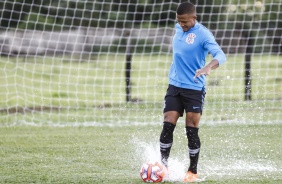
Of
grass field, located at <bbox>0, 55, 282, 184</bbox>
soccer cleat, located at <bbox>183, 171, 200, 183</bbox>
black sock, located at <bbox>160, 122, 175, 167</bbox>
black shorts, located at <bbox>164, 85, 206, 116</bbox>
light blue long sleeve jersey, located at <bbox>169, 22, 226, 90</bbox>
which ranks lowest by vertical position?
grass field, located at <bbox>0, 55, 282, 184</bbox>

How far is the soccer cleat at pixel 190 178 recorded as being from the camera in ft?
21.9

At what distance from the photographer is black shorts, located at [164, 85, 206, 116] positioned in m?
6.78

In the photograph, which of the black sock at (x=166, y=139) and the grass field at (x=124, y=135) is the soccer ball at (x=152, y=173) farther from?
the black sock at (x=166, y=139)

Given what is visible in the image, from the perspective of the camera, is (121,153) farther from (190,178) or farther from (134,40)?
(134,40)

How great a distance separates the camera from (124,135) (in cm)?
1024

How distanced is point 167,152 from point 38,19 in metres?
7.47

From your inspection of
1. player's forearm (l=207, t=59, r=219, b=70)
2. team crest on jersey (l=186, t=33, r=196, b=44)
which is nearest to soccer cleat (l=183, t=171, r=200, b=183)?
player's forearm (l=207, t=59, r=219, b=70)

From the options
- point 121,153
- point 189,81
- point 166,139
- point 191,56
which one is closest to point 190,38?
point 191,56

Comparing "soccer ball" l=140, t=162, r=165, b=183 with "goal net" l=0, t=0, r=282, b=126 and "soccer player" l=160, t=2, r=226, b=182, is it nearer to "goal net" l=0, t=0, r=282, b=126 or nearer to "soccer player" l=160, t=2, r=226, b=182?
"soccer player" l=160, t=2, r=226, b=182

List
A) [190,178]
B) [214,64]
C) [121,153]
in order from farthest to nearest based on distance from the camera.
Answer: [121,153], [190,178], [214,64]

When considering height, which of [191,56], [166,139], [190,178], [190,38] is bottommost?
[190,178]

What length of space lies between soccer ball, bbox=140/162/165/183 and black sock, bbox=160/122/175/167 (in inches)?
9.6

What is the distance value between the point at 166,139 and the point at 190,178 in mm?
441

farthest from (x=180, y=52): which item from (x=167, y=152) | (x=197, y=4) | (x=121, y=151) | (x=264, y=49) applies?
(x=264, y=49)
